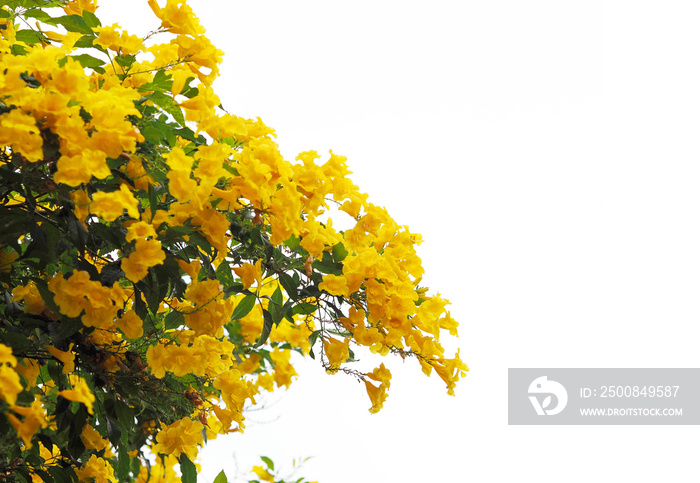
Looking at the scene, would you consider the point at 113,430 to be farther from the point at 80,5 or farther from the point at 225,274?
the point at 80,5

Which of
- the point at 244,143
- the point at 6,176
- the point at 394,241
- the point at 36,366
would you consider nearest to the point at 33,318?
the point at 36,366

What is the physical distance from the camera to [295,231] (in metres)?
0.91

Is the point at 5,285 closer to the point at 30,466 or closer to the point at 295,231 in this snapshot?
the point at 30,466

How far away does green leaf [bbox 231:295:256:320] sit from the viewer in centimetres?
108

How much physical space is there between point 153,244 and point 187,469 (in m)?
0.49

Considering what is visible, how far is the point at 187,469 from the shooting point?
112 centimetres

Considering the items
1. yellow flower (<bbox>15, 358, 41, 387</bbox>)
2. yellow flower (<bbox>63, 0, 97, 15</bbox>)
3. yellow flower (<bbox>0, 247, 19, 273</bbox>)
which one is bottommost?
yellow flower (<bbox>15, 358, 41, 387</bbox>)

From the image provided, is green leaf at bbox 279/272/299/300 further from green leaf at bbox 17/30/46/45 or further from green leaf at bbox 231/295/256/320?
green leaf at bbox 17/30/46/45

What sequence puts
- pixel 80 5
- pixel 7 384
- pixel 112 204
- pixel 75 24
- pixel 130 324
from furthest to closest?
pixel 80 5 → pixel 75 24 → pixel 130 324 → pixel 112 204 → pixel 7 384

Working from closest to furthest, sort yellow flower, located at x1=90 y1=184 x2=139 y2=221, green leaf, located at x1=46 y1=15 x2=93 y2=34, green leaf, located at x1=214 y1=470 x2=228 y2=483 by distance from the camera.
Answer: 1. yellow flower, located at x1=90 y1=184 x2=139 y2=221
2. green leaf, located at x1=46 y1=15 x2=93 y2=34
3. green leaf, located at x1=214 y1=470 x2=228 y2=483

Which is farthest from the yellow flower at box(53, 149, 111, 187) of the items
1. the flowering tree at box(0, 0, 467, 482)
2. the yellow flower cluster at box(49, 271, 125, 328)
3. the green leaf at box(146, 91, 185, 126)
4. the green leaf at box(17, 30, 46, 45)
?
the green leaf at box(17, 30, 46, 45)

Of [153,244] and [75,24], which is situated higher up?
[75,24]

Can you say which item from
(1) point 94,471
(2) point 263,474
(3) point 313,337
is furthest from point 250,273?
(2) point 263,474

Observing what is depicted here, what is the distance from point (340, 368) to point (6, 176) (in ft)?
1.92
